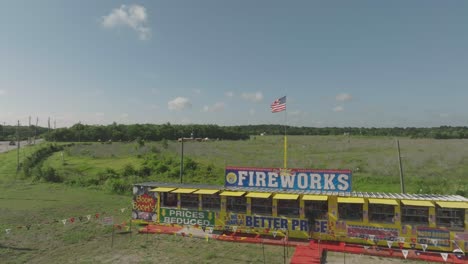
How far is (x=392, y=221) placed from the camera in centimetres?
1764

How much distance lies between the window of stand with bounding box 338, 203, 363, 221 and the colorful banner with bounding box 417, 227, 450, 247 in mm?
2987

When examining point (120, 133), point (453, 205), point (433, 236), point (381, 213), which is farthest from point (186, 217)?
point (120, 133)

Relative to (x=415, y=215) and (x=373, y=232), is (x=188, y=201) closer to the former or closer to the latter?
(x=373, y=232)

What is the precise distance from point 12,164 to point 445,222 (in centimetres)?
6488

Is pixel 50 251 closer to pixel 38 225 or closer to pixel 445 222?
pixel 38 225

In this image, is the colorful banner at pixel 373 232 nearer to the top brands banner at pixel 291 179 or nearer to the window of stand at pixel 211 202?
the top brands banner at pixel 291 179

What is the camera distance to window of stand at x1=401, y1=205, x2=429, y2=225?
17391 mm

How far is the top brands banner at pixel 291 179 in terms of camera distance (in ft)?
62.2

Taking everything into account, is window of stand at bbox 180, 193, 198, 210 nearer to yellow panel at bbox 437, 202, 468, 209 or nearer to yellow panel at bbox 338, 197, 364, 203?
yellow panel at bbox 338, 197, 364, 203

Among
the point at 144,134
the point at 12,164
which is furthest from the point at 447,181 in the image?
the point at 144,134

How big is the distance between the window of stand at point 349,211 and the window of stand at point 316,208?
829 millimetres

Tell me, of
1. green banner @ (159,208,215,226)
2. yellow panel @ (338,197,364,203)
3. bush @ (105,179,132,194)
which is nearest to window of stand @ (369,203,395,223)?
yellow panel @ (338,197,364,203)

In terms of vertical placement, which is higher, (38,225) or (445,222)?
(445,222)

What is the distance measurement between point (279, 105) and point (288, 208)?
7120 mm
